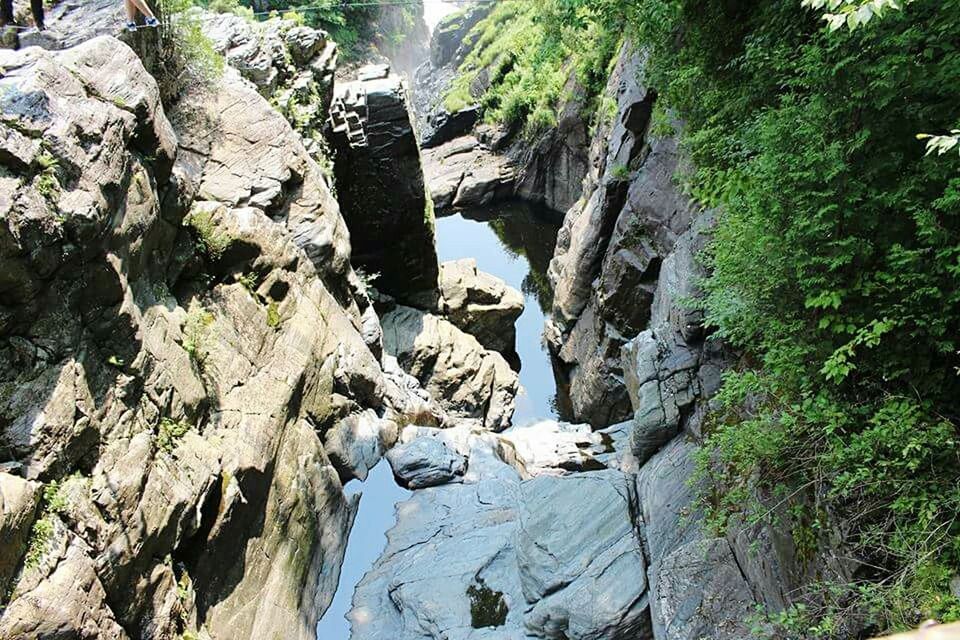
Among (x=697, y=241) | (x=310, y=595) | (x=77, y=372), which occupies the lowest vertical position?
(x=310, y=595)

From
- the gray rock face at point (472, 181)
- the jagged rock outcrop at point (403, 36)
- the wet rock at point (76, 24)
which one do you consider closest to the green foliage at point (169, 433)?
the wet rock at point (76, 24)

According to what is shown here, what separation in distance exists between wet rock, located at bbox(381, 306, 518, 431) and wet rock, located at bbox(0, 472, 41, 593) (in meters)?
11.5

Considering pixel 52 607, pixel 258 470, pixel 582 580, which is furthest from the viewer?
pixel 258 470

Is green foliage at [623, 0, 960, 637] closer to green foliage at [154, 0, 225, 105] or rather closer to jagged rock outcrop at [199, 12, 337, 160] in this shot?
green foliage at [154, 0, 225, 105]

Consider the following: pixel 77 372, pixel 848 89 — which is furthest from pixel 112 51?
pixel 848 89

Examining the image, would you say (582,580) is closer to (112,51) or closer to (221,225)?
(221,225)

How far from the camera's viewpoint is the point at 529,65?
2888cm

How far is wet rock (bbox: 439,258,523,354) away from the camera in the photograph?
20141 mm

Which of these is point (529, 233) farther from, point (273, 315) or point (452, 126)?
point (273, 315)

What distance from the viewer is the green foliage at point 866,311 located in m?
3.53

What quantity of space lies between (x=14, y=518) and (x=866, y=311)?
6443 millimetres

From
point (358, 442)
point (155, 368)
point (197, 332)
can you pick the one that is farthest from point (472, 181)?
point (155, 368)

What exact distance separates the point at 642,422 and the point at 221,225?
271 inches

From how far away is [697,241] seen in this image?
29.9 ft
